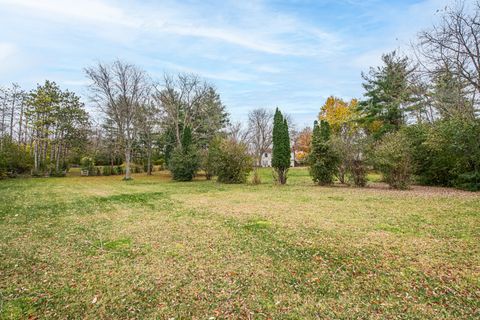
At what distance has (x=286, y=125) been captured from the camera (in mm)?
13805

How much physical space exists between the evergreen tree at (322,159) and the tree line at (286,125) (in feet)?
0.17

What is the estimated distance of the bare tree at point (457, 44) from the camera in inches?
387

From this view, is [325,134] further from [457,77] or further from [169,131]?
[169,131]

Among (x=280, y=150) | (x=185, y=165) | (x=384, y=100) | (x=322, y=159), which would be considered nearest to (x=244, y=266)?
(x=322, y=159)

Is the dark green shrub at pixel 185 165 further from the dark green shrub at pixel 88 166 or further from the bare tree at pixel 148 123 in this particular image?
the dark green shrub at pixel 88 166

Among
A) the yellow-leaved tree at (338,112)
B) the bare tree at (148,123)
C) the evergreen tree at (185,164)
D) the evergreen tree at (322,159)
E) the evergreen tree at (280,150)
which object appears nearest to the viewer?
the evergreen tree at (322,159)

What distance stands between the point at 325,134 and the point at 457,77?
6.02 m

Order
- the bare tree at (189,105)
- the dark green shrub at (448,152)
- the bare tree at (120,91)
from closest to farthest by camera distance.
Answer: the dark green shrub at (448,152)
the bare tree at (120,91)
the bare tree at (189,105)

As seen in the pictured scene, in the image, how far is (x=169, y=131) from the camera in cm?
2486

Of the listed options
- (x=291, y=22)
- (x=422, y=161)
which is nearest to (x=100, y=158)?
(x=291, y=22)

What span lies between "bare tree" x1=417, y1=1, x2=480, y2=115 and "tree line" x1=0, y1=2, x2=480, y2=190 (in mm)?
37

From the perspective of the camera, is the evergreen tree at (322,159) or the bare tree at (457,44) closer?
the bare tree at (457,44)

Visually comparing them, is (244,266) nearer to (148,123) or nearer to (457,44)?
(457,44)

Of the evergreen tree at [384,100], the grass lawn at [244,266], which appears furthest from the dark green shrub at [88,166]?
the evergreen tree at [384,100]
